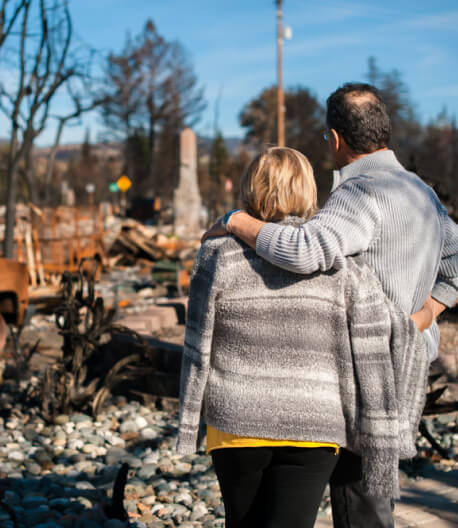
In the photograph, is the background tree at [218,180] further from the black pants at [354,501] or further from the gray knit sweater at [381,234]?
the black pants at [354,501]

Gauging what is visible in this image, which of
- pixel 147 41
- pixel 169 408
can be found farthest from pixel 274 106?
pixel 169 408

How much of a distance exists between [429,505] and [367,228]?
6.04 feet

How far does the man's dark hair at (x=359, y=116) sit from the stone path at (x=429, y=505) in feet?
5.79

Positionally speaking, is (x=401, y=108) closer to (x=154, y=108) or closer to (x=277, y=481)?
(x=154, y=108)

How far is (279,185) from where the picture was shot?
1583 millimetres

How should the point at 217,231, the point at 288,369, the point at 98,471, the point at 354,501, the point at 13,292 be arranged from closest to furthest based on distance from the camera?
the point at 288,369, the point at 217,231, the point at 354,501, the point at 98,471, the point at 13,292

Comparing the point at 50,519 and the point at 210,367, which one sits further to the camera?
the point at 50,519

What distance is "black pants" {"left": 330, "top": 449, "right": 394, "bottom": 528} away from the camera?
5.79 feet

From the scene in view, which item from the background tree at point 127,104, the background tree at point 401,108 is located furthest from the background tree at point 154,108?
the background tree at point 401,108

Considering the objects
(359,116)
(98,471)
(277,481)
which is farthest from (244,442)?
(98,471)

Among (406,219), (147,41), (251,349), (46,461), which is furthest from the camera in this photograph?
(147,41)

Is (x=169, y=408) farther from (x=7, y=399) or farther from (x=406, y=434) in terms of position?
(x=406, y=434)

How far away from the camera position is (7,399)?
15.0ft

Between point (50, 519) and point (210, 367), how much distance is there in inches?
60.0
